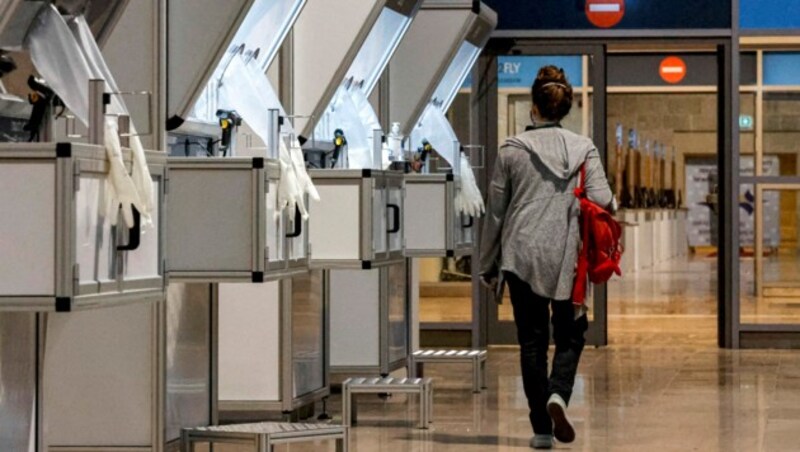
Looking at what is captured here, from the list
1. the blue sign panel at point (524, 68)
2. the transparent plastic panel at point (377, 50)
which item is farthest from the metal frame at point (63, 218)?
the blue sign panel at point (524, 68)

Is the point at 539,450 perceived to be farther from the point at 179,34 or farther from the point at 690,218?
the point at 690,218

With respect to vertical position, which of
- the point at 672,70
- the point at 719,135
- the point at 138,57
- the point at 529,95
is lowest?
the point at 138,57

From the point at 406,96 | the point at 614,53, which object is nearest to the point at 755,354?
the point at 614,53

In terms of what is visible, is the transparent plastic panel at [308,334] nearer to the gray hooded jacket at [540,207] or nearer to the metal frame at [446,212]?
the metal frame at [446,212]

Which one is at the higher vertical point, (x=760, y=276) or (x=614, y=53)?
(x=614, y=53)

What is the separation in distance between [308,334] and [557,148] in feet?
5.61

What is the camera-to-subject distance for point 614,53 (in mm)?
14602

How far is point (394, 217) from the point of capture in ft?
27.9

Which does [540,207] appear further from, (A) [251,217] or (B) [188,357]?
(A) [251,217]

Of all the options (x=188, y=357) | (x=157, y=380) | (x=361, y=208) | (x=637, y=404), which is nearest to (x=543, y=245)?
(x=361, y=208)

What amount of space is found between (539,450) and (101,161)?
3.62 metres

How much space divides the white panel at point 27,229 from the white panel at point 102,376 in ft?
6.93

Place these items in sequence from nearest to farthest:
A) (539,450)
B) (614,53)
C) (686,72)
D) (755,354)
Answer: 1. (539,450)
2. (755,354)
3. (614,53)
4. (686,72)

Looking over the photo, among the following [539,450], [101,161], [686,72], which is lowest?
[539,450]
